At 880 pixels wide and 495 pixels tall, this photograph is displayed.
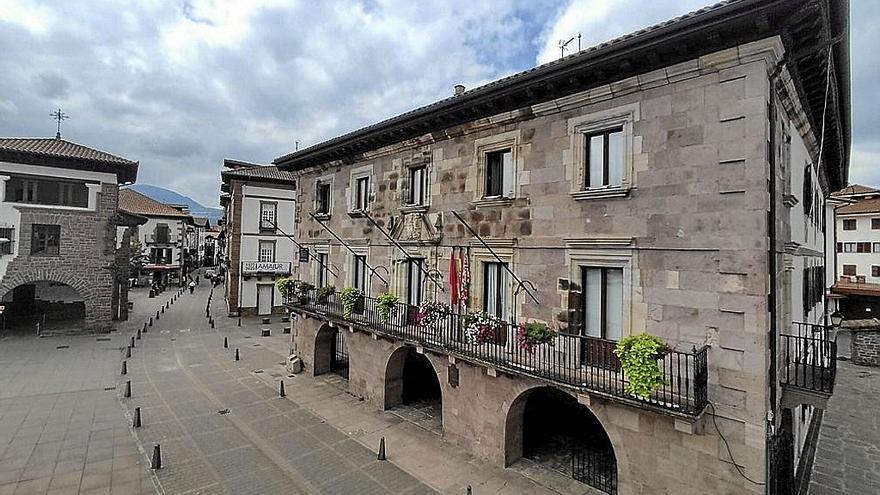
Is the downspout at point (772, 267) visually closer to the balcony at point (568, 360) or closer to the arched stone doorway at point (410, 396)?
the balcony at point (568, 360)

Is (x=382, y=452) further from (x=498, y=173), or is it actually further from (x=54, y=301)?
(x=54, y=301)

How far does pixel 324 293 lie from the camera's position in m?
19.8

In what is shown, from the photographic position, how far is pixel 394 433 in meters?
14.5

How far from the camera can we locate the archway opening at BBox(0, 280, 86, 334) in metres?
30.1

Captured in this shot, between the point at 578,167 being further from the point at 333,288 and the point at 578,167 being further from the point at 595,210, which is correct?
the point at 333,288

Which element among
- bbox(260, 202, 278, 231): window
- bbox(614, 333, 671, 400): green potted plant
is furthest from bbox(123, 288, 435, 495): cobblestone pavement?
bbox(260, 202, 278, 231): window

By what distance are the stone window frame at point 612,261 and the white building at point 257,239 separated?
30.8m

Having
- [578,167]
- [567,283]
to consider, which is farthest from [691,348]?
[578,167]

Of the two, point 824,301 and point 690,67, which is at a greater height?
point 690,67

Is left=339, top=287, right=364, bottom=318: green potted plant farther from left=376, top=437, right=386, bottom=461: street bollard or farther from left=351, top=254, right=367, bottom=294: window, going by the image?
left=376, top=437, right=386, bottom=461: street bollard

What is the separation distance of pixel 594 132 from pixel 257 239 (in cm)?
3420

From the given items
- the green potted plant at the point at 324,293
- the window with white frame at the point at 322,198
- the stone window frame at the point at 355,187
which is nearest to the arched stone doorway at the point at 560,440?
the green potted plant at the point at 324,293

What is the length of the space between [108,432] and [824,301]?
27403 mm

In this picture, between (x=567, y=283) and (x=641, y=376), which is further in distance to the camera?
(x=567, y=283)
